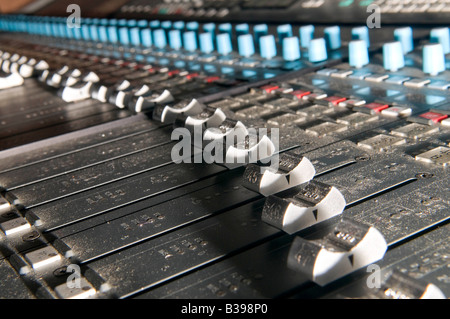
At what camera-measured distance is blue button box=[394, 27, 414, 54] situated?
2510mm

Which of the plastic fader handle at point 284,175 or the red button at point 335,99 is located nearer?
the plastic fader handle at point 284,175

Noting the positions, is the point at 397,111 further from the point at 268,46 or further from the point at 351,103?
the point at 268,46

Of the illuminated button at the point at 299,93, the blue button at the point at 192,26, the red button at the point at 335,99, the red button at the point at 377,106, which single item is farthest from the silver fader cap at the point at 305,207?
the blue button at the point at 192,26

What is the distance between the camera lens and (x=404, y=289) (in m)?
0.90

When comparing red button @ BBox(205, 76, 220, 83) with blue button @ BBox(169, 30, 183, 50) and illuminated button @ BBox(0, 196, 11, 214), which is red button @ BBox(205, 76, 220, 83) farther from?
illuminated button @ BBox(0, 196, 11, 214)

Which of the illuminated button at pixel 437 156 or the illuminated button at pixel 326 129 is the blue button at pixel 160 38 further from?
the illuminated button at pixel 437 156

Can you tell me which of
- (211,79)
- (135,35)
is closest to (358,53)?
(211,79)

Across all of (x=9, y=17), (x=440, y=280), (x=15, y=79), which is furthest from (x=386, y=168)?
(x=9, y=17)

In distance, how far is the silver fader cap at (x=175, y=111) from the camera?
2158 millimetres

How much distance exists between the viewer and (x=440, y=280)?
0.97 metres

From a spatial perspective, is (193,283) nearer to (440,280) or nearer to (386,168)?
(440,280)

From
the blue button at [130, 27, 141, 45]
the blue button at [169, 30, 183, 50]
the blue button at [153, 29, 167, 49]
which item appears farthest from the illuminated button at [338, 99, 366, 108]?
the blue button at [130, 27, 141, 45]

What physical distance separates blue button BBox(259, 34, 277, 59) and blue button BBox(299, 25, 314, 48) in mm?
154

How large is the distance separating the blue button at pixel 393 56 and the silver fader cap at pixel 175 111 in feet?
2.57
